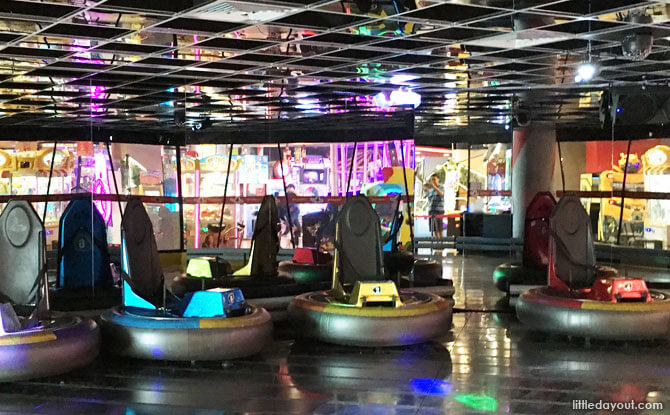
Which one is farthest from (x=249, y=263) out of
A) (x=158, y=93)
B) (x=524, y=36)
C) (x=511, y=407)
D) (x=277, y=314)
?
(x=511, y=407)

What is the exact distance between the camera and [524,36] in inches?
213

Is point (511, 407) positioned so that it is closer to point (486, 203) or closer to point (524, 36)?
point (524, 36)

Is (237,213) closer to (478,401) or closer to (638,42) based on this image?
(638,42)

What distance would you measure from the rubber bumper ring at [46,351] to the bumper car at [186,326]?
0.27m

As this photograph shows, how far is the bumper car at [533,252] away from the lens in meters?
Result: 7.66

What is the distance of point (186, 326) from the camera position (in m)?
4.96

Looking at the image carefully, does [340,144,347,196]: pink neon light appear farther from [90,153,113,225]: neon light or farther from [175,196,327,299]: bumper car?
[90,153,113,225]: neon light

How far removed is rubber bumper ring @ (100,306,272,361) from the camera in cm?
493

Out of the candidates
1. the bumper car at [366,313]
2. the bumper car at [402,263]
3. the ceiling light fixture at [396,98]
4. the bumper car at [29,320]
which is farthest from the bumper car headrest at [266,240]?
the bumper car at [29,320]

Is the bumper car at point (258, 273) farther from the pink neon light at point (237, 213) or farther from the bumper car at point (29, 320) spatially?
the bumper car at point (29, 320)

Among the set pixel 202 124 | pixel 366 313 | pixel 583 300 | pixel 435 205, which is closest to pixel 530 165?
pixel 435 205

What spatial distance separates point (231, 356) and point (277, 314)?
1.50 m

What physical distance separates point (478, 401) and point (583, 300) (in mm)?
2020

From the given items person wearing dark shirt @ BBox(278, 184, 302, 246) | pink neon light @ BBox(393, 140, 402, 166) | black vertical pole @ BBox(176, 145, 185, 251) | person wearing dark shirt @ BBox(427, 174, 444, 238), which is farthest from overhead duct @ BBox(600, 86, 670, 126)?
black vertical pole @ BBox(176, 145, 185, 251)
